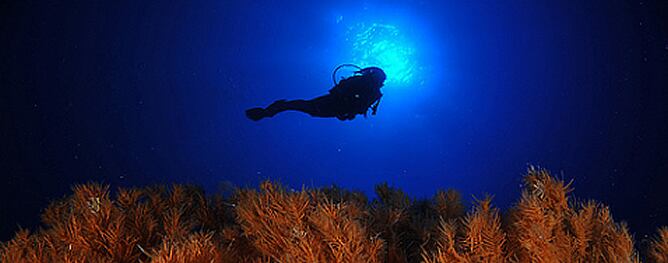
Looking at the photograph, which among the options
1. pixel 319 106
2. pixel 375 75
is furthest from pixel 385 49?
pixel 319 106

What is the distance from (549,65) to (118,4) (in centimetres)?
3818

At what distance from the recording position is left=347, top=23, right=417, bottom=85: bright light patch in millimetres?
33594

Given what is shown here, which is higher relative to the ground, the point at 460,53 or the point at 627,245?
the point at 460,53

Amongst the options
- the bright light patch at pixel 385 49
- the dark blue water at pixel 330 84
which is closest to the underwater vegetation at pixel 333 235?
the dark blue water at pixel 330 84

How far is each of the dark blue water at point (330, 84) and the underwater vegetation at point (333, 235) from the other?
18.0 metres

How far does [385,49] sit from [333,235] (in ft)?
116

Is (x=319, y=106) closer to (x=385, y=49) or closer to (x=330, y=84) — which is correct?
(x=385, y=49)

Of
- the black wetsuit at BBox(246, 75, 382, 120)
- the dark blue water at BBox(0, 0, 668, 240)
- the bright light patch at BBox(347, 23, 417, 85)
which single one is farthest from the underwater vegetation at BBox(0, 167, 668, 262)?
the bright light patch at BBox(347, 23, 417, 85)

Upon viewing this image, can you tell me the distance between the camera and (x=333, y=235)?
1.93 meters

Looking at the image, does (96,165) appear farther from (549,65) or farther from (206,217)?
(549,65)

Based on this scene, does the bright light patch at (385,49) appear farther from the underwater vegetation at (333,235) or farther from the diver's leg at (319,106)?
the underwater vegetation at (333,235)

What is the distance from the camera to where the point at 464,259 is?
6.47 ft

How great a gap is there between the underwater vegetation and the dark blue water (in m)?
18.0

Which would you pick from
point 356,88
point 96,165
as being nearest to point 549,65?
point 356,88
